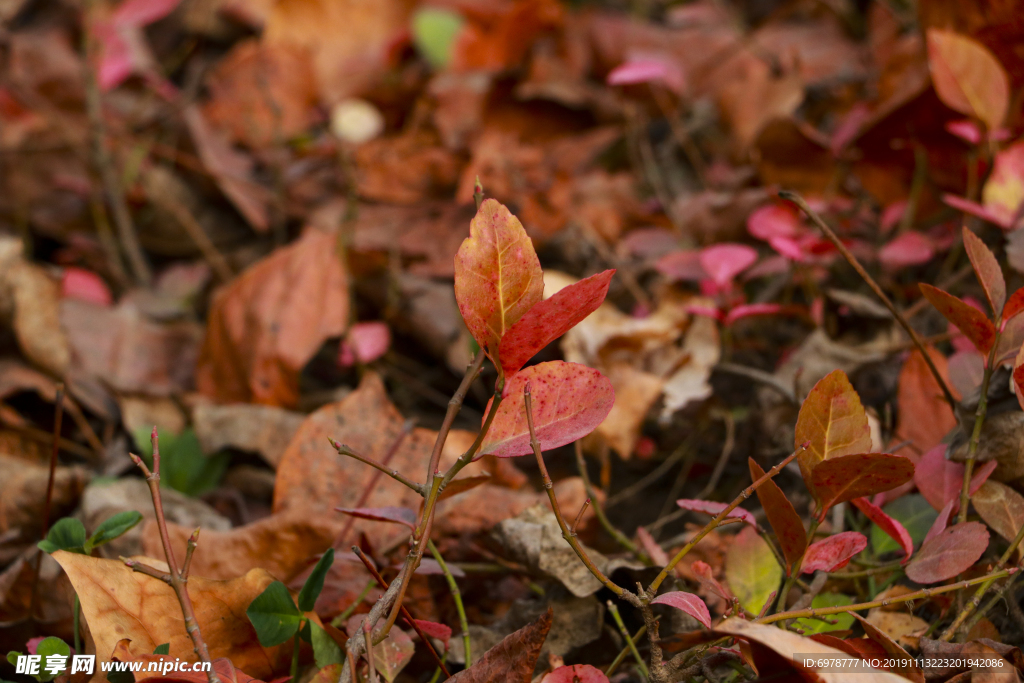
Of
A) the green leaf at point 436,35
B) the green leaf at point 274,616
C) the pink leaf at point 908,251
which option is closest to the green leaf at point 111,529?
the green leaf at point 274,616

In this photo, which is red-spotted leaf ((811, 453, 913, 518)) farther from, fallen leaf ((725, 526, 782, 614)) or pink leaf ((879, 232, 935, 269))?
pink leaf ((879, 232, 935, 269))

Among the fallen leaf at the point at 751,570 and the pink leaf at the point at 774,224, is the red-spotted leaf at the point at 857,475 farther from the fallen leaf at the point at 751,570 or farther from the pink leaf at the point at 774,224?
the pink leaf at the point at 774,224

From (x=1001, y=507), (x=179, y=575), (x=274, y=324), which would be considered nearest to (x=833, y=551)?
(x=1001, y=507)

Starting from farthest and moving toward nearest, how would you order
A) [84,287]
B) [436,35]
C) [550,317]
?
[436,35], [84,287], [550,317]

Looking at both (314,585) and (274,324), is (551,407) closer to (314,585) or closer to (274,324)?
(314,585)

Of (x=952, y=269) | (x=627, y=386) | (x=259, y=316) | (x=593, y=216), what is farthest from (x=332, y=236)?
(x=952, y=269)

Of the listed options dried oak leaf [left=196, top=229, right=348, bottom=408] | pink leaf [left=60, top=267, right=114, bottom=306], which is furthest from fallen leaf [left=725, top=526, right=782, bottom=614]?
pink leaf [left=60, top=267, right=114, bottom=306]

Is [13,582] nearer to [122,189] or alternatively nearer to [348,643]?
[348,643]
